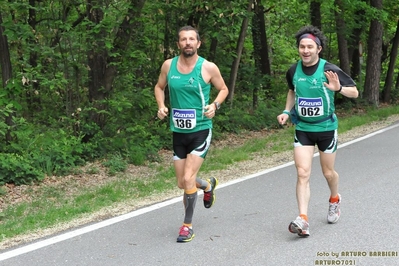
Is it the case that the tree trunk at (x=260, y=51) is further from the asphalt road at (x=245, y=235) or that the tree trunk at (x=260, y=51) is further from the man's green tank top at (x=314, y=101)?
the man's green tank top at (x=314, y=101)

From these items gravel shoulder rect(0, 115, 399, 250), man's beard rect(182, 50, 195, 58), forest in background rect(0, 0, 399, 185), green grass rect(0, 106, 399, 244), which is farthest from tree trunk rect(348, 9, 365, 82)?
man's beard rect(182, 50, 195, 58)

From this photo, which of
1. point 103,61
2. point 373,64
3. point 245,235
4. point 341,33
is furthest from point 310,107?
point 373,64

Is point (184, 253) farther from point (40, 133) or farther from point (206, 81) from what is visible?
point (40, 133)

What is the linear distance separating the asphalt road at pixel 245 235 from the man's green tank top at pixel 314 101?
1.11m

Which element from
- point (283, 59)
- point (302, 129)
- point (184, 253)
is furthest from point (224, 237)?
point (283, 59)

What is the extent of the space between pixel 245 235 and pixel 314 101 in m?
1.54

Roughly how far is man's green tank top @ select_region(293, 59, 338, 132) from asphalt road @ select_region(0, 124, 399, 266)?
1.11m

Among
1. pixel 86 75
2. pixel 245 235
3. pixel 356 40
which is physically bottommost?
pixel 356 40

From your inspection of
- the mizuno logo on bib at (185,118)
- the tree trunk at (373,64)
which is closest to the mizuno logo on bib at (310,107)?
the mizuno logo on bib at (185,118)

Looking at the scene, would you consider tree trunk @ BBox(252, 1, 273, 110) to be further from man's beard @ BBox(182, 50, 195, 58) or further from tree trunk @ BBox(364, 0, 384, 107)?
man's beard @ BBox(182, 50, 195, 58)

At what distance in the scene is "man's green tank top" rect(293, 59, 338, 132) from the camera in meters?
5.88

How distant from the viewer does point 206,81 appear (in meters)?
6.00

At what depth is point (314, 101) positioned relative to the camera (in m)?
5.91

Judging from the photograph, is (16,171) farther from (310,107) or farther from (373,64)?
(373,64)
